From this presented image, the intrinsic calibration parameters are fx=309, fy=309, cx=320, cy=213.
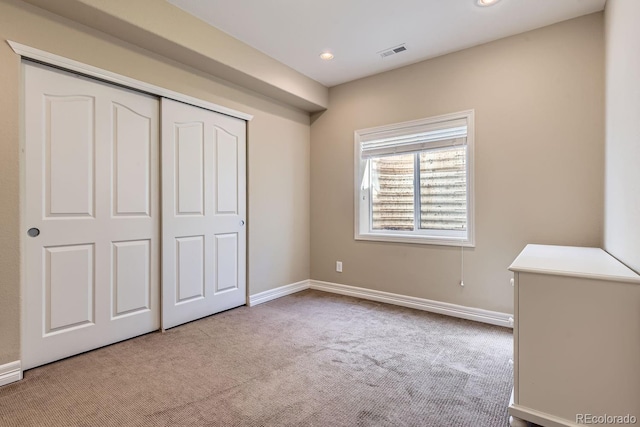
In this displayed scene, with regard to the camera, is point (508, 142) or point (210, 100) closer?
point (508, 142)

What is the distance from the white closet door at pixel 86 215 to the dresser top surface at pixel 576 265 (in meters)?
2.72

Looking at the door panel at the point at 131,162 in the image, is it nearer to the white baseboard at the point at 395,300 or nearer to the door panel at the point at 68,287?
the door panel at the point at 68,287

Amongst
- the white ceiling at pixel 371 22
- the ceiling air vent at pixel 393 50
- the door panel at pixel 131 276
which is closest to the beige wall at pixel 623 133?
the white ceiling at pixel 371 22

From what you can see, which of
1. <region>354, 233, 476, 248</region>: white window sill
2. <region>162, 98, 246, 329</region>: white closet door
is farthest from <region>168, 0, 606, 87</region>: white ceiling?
<region>354, 233, 476, 248</region>: white window sill

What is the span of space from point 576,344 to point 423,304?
6.28 ft

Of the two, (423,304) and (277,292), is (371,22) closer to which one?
(423,304)

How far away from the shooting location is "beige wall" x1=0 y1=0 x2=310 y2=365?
1.92 meters

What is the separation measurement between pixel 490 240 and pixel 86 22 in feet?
12.2

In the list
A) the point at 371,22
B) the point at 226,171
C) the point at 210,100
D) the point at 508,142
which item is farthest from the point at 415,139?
the point at 210,100

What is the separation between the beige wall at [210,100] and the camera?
1919mm

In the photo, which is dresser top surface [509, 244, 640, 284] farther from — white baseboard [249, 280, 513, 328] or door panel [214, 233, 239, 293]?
door panel [214, 233, 239, 293]

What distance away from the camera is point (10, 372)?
1.90 meters

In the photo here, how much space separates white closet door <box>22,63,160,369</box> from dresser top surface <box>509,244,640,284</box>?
272 centimetres

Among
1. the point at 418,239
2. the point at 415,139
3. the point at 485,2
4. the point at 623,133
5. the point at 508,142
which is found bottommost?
the point at 418,239
